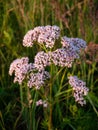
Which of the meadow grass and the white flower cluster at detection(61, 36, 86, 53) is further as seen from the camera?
the meadow grass

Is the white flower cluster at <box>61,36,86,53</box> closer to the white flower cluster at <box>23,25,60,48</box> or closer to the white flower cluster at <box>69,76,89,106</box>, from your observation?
the white flower cluster at <box>23,25,60,48</box>

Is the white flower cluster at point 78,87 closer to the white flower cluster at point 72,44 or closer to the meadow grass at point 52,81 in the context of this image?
the meadow grass at point 52,81

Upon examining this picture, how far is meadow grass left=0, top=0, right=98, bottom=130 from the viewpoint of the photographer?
282 cm

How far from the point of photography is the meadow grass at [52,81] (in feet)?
9.27

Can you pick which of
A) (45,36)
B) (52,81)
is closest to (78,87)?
(52,81)

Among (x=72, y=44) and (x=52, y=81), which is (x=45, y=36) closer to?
(x=72, y=44)

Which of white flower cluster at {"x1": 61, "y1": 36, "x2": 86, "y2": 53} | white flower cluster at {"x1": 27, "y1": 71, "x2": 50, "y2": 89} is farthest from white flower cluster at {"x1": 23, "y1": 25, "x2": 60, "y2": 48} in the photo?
white flower cluster at {"x1": 27, "y1": 71, "x2": 50, "y2": 89}

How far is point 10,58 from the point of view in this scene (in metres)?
3.87

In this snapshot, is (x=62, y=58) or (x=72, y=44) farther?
(x=72, y=44)

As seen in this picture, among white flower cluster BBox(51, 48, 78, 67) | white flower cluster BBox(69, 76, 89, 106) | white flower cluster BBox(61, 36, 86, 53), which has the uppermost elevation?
white flower cluster BBox(61, 36, 86, 53)

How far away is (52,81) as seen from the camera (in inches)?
91.6

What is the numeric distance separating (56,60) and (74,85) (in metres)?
0.19

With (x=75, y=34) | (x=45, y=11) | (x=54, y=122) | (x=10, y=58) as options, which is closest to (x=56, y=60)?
(x=54, y=122)

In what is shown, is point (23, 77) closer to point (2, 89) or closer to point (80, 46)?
point (80, 46)
